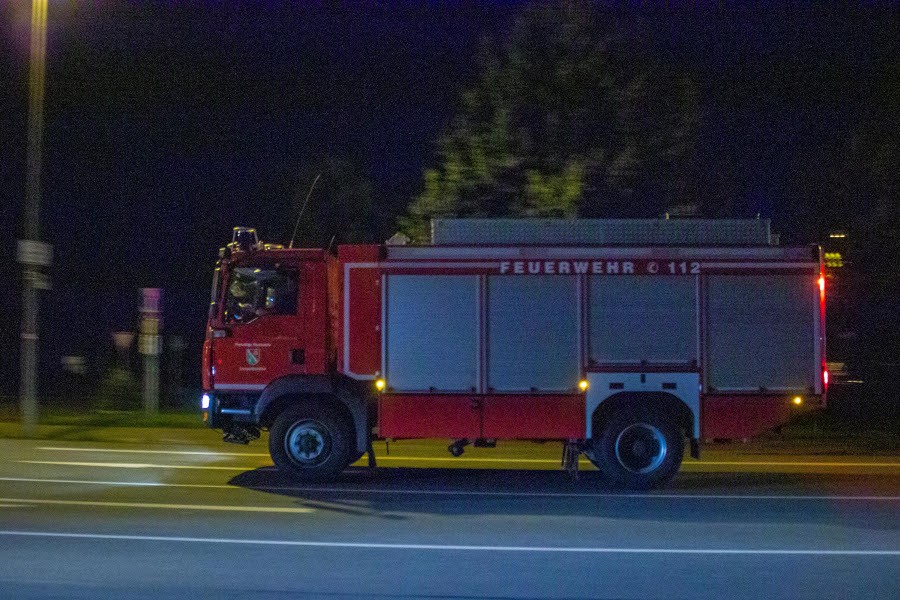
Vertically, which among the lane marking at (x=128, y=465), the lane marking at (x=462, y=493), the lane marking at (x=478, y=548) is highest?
the lane marking at (x=128, y=465)

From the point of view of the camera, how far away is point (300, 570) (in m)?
8.55

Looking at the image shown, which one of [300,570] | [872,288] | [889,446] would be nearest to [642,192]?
[872,288]

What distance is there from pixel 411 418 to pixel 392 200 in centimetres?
2180

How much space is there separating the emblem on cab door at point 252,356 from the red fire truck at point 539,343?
0.06 feet

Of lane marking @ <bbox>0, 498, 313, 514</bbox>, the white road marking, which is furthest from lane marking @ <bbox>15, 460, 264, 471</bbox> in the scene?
lane marking @ <bbox>0, 498, 313, 514</bbox>

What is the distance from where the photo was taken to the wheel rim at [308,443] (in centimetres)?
1338

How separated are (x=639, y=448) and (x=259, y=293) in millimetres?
4963

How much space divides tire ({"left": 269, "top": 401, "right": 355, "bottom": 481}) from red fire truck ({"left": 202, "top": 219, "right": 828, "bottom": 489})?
0.7 inches

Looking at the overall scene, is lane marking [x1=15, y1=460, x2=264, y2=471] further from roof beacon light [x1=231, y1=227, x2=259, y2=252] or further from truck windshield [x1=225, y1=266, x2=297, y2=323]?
roof beacon light [x1=231, y1=227, x2=259, y2=252]

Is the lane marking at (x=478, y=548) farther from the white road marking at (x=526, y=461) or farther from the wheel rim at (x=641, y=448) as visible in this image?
the white road marking at (x=526, y=461)

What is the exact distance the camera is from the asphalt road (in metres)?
8.12

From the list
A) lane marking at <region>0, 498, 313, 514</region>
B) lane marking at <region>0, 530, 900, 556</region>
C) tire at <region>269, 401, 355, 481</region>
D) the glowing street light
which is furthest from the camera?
the glowing street light

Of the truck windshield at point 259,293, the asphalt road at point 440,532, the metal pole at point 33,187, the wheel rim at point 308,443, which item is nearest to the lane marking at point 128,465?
the asphalt road at point 440,532

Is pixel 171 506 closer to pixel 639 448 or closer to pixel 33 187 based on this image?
pixel 639 448
